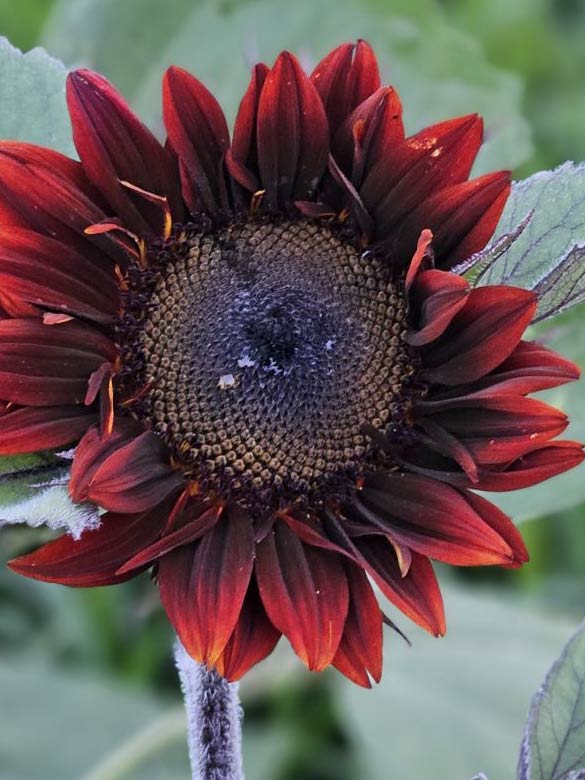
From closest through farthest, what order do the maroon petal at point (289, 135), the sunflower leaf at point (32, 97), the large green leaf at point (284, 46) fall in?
the maroon petal at point (289, 135), the sunflower leaf at point (32, 97), the large green leaf at point (284, 46)

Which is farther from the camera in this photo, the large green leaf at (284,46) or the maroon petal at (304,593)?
the large green leaf at (284,46)

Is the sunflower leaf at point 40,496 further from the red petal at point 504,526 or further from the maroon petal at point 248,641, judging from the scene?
the red petal at point 504,526

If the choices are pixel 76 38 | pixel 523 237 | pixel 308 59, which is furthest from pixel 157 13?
pixel 523 237

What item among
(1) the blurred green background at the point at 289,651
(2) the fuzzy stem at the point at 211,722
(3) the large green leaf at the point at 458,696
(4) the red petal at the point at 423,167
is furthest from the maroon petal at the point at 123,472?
(3) the large green leaf at the point at 458,696

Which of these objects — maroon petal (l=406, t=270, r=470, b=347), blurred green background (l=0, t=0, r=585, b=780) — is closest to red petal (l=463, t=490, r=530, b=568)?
maroon petal (l=406, t=270, r=470, b=347)

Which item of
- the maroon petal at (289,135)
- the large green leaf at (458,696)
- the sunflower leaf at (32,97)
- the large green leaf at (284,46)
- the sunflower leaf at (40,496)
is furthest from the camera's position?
the large green leaf at (284,46)

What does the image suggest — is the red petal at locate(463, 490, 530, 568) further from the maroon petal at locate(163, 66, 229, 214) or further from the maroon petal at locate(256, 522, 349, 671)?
the maroon petal at locate(163, 66, 229, 214)

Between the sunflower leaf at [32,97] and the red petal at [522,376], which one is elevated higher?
the red petal at [522,376]

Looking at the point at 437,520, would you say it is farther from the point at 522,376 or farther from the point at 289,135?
the point at 289,135
